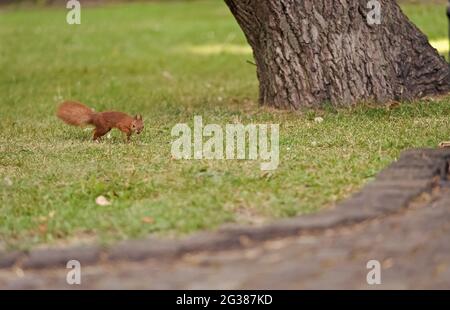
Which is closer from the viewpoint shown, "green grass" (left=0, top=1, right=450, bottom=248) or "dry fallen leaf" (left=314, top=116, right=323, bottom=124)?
"green grass" (left=0, top=1, right=450, bottom=248)

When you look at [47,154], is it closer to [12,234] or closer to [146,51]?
[12,234]

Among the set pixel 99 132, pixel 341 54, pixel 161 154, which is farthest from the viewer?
pixel 341 54

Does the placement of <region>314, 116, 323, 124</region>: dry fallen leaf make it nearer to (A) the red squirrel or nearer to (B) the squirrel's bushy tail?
(A) the red squirrel

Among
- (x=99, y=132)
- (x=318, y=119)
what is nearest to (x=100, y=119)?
(x=99, y=132)

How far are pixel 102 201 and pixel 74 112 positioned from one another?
2.06 metres

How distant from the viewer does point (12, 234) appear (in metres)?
5.39

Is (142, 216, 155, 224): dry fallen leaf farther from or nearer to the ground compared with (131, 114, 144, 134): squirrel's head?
nearer to the ground

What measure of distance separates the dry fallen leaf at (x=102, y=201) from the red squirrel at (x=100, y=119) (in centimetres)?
167

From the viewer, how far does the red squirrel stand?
7582mm

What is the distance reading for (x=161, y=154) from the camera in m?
7.06

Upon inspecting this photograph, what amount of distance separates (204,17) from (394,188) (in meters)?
15.9

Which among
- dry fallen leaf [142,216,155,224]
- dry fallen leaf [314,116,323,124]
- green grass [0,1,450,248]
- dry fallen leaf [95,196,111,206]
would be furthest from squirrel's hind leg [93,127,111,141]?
dry fallen leaf [142,216,155,224]

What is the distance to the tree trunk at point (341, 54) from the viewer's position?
853 cm

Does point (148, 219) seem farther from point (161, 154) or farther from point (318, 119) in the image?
point (318, 119)
